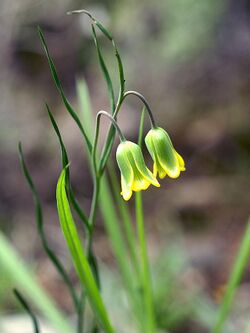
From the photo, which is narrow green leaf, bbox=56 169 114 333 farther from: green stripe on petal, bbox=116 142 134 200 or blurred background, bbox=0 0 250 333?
blurred background, bbox=0 0 250 333

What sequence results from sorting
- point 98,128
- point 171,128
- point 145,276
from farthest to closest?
point 171,128 → point 145,276 → point 98,128

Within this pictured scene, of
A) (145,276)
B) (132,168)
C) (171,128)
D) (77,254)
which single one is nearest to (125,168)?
(132,168)

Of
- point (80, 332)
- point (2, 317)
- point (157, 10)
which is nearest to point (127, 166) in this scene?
point (80, 332)

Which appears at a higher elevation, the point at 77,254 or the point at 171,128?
the point at 77,254

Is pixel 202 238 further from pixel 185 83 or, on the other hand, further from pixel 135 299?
pixel 135 299

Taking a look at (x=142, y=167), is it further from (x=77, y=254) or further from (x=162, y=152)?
(x=77, y=254)

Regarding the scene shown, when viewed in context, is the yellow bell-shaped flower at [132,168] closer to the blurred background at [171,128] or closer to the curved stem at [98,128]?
the curved stem at [98,128]

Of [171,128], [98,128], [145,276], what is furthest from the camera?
[171,128]
